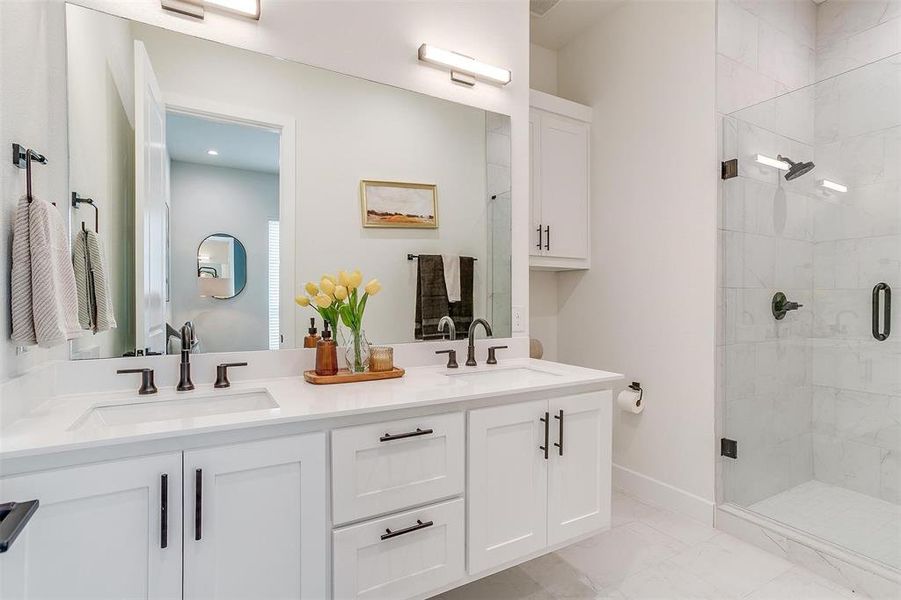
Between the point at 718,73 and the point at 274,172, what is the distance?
223cm

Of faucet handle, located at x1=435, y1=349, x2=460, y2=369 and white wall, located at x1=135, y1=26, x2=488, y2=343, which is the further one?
faucet handle, located at x1=435, y1=349, x2=460, y2=369

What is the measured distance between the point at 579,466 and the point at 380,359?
0.85m

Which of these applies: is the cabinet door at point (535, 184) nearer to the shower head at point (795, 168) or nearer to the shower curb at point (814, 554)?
the shower head at point (795, 168)

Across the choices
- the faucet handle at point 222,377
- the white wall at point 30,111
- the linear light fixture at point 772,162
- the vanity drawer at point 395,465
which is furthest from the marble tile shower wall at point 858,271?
the white wall at point 30,111

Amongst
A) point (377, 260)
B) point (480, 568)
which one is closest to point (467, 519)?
point (480, 568)

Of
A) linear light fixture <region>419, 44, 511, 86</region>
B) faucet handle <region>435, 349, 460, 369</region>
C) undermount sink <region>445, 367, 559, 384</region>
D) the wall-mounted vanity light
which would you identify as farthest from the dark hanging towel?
the wall-mounted vanity light

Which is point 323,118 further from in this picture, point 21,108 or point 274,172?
point 21,108

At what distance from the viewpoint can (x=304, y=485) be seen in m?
1.19

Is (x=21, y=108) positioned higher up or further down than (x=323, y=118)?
further down

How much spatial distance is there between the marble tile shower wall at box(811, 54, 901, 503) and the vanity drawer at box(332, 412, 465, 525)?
2.13 m

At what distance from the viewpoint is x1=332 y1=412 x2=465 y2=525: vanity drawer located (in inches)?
48.9

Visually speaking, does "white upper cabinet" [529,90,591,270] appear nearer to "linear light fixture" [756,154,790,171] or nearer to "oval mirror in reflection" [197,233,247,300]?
"linear light fixture" [756,154,790,171]

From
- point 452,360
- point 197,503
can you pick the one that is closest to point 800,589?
point 452,360

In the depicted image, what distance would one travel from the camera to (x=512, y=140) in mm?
2273
